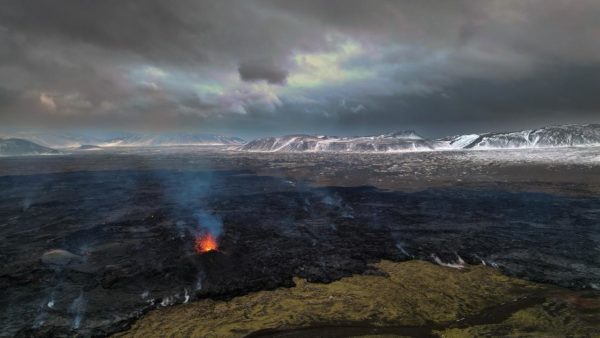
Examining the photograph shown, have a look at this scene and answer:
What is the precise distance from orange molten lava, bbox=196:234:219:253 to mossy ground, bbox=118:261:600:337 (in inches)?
495

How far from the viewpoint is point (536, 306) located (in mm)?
23641

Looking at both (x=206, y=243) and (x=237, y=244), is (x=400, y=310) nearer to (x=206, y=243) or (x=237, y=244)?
(x=237, y=244)

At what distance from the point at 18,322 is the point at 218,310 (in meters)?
12.7

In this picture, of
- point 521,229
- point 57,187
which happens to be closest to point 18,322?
Answer: point 521,229

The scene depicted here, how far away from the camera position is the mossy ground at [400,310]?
2128cm

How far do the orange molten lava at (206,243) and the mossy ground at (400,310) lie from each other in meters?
12.6

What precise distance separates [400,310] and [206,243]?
24326 millimetres

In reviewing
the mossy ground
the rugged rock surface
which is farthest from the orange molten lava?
the mossy ground

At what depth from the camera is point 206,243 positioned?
40.6 m

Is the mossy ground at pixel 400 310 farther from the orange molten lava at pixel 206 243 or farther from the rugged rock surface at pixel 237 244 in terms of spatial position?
the orange molten lava at pixel 206 243

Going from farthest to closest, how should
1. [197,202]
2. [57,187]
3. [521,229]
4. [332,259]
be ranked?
[57,187] → [197,202] → [521,229] → [332,259]

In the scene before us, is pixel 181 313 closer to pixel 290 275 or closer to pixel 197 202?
pixel 290 275

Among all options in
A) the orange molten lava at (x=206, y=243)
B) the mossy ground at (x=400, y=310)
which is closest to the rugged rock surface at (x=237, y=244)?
the orange molten lava at (x=206, y=243)

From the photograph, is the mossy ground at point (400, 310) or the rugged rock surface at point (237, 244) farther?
the rugged rock surface at point (237, 244)
